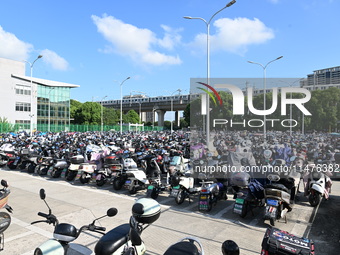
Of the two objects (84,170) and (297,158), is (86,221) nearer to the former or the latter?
(84,170)

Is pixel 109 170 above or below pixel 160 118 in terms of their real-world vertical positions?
below

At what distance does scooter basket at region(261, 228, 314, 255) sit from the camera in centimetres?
258

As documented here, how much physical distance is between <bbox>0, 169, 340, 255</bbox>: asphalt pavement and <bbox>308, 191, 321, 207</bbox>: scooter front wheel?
18cm

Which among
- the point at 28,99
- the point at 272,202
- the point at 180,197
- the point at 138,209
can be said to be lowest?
the point at 180,197

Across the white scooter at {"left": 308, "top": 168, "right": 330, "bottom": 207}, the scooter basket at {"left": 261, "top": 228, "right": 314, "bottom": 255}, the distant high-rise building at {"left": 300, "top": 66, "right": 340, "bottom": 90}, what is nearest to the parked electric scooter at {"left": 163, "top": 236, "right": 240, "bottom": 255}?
the scooter basket at {"left": 261, "top": 228, "right": 314, "bottom": 255}

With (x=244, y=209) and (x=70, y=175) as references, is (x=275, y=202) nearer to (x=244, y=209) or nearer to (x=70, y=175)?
(x=244, y=209)

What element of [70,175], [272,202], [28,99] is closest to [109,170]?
[70,175]

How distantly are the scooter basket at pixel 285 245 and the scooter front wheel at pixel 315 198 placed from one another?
14.4 ft

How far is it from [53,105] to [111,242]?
6215cm

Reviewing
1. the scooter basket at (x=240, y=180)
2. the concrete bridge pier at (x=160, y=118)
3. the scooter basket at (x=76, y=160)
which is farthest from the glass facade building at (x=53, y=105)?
the scooter basket at (x=240, y=180)

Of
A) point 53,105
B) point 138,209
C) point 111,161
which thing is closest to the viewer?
point 138,209

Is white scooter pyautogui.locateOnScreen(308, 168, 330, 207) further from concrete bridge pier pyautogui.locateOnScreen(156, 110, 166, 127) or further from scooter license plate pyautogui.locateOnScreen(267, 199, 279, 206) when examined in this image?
concrete bridge pier pyautogui.locateOnScreen(156, 110, 166, 127)

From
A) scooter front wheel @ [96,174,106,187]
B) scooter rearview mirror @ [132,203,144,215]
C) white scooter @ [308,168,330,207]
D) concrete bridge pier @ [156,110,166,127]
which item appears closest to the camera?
scooter rearview mirror @ [132,203,144,215]

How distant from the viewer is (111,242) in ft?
8.65
